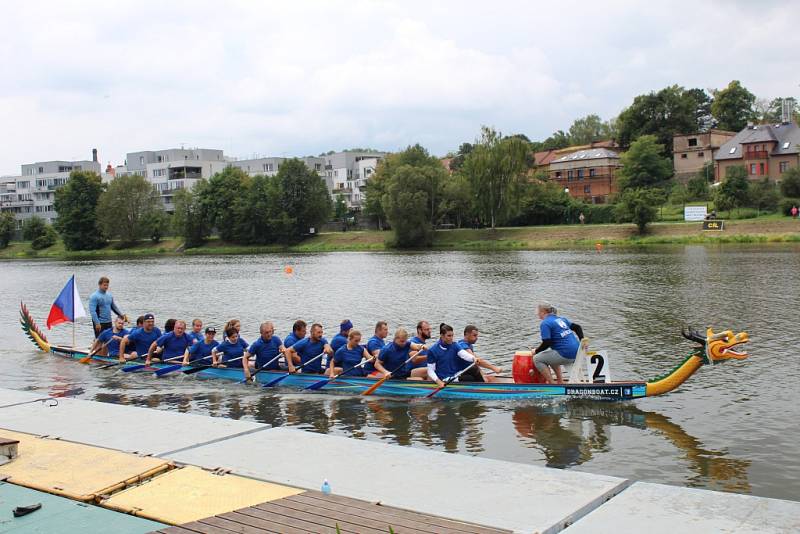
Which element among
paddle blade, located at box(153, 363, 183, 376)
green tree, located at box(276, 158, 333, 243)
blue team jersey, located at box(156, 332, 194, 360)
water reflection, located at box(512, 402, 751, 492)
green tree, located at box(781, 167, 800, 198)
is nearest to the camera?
water reflection, located at box(512, 402, 751, 492)

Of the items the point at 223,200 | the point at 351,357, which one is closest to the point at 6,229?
the point at 223,200

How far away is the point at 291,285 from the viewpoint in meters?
43.3

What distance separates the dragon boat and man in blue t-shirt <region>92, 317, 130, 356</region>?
415 centimetres

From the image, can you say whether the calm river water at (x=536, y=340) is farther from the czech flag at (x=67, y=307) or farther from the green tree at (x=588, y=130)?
the green tree at (x=588, y=130)

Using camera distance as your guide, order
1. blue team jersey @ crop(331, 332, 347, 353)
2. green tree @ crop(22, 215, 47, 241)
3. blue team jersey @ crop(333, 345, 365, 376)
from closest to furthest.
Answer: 1. blue team jersey @ crop(333, 345, 365, 376)
2. blue team jersey @ crop(331, 332, 347, 353)
3. green tree @ crop(22, 215, 47, 241)

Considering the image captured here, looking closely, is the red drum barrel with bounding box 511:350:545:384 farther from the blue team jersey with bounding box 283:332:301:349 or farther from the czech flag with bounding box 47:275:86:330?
the czech flag with bounding box 47:275:86:330

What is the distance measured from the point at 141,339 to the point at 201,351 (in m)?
2.12

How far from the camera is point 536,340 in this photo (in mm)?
22016

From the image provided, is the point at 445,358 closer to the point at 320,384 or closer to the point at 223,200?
the point at 320,384

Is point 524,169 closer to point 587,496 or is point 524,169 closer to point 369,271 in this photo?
point 369,271

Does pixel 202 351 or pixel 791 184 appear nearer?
pixel 202 351

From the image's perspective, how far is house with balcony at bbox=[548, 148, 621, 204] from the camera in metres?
101

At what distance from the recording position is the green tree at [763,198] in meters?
66.1

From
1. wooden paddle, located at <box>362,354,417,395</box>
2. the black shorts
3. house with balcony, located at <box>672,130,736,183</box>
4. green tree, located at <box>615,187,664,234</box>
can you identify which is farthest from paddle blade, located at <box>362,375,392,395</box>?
house with balcony, located at <box>672,130,736,183</box>
